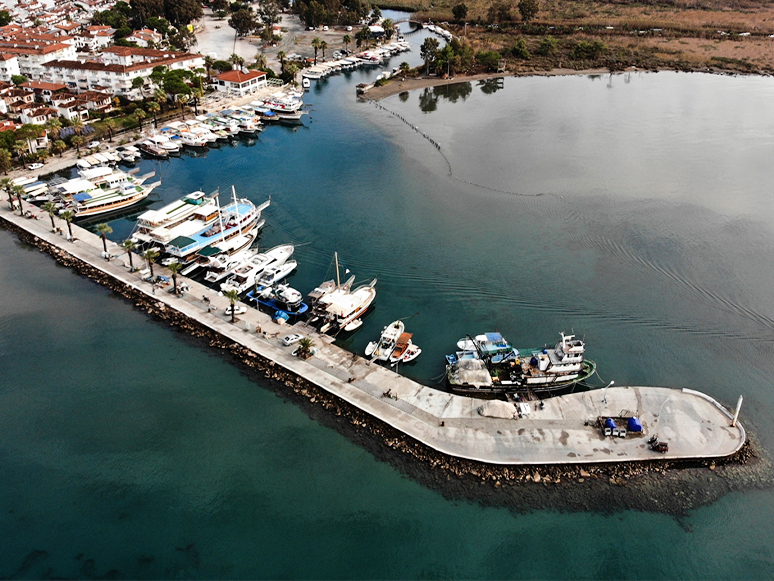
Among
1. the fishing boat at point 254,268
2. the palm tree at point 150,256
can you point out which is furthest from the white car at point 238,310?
the palm tree at point 150,256

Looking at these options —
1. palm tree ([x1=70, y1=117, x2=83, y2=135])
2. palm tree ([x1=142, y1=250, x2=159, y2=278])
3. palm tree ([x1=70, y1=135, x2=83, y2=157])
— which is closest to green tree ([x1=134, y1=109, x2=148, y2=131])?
palm tree ([x1=70, y1=117, x2=83, y2=135])

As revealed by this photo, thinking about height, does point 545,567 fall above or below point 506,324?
below

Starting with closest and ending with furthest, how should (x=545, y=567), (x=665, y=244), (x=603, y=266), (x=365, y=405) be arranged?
(x=545, y=567)
(x=365, y=405)
(x=603, y=266)
(x=665, y=244)

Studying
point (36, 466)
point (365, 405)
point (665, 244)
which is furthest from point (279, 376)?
point (665, 244)

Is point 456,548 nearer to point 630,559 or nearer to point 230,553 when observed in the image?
point 630,559

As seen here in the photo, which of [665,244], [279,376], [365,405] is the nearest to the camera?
[365,405]

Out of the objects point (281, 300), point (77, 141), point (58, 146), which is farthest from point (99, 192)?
point (281, 300)

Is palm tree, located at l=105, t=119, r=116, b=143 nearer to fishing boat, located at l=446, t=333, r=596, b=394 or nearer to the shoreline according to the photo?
the shoreline
